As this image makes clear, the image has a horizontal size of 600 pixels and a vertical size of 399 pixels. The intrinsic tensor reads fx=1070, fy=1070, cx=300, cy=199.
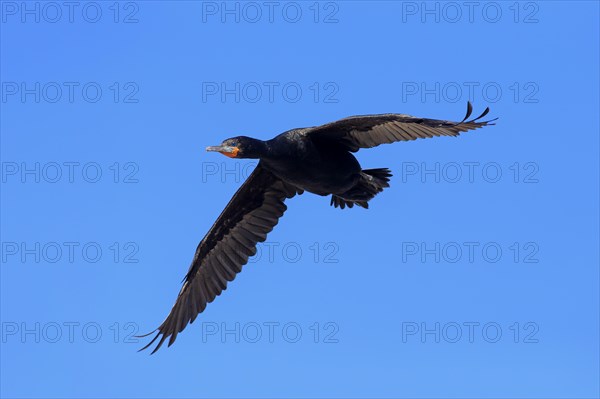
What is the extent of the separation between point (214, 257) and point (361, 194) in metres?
3.17

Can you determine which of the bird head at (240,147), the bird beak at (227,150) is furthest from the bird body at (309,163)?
the bird beak at (227,150)

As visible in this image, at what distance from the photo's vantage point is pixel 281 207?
1925 cm

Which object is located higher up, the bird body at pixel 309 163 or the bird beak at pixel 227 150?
the bird body at pixel 309 163

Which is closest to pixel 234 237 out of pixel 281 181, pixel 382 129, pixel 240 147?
pixel 281 181

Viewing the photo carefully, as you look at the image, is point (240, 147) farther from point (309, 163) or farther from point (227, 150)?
point (309, 163)

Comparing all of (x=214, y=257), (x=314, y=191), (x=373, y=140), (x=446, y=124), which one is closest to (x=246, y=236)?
(x=214, y=257)

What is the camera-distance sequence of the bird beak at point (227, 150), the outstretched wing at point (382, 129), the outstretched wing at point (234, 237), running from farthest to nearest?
the outstretched wing at point (234, 237) → the bird beak at point (227, 150) → the outstretched wing at point (382, 129)

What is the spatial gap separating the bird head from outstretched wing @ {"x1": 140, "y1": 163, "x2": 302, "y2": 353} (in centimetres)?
242

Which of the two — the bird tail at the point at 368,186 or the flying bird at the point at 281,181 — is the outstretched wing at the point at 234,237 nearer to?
the flying bird at the point at 281,181

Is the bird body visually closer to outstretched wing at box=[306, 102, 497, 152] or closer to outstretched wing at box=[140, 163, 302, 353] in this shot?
outstretched wing at box=[306, 102, 497, 152]

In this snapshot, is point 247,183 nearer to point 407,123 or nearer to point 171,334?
point 171,334

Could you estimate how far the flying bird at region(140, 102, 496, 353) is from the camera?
16.1 meters

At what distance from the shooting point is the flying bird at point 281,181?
1615cm

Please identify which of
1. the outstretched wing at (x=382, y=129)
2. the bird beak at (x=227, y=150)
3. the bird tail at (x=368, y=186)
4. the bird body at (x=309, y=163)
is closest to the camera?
the outstretched wing at (x=382, y=129)
